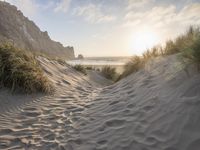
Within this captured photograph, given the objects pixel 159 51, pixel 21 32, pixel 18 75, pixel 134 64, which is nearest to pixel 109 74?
pixel 134 64

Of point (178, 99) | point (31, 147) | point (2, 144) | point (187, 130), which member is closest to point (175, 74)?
point (178, 99)

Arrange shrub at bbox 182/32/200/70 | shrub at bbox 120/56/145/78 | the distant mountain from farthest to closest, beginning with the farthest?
the distant mountain, shrub at bbox 120/56/145/78, shrub at bbox 182/32/200/70

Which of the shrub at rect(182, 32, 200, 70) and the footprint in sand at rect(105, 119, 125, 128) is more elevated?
the shrub at rect(182, 32, 200, 70)

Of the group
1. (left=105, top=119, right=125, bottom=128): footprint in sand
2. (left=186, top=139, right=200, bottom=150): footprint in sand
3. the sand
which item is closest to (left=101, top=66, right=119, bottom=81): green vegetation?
the sand

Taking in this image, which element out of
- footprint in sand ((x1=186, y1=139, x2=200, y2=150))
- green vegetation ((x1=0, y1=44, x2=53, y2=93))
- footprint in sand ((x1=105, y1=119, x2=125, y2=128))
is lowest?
footprint in sand ((x1=186, y1=139, x2=200, y2=150))

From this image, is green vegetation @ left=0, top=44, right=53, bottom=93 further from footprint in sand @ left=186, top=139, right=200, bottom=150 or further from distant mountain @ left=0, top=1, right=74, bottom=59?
distant mountain @ left=0, top=1, right=74, bottom=59

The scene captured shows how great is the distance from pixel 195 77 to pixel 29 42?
156 feet

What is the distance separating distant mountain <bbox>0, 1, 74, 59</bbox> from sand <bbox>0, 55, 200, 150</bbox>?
83.2 ft

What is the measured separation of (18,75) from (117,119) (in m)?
2.90

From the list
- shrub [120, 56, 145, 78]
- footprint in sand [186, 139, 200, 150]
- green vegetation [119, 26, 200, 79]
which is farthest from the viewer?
shrub [120, 56, 145, 78]

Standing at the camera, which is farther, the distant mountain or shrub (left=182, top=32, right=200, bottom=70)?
the distant mountain

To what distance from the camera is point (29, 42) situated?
49.6 metres

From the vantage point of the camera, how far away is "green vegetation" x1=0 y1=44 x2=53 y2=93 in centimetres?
634

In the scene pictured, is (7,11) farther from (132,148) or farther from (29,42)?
(132,148)
